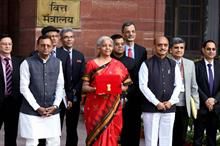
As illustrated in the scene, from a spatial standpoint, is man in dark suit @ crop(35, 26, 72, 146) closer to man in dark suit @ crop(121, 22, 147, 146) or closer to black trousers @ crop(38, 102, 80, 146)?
black trousers @ crop(38, 102, 80, 146)

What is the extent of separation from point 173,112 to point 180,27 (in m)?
7.35

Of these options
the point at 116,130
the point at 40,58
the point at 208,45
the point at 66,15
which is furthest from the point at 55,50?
the point at 66,15

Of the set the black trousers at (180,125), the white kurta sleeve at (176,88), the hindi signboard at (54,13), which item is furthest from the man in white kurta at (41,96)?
the hindi signboard at (54,13)

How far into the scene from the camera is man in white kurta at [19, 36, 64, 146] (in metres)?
7.61

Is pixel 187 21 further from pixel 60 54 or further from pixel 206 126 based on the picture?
pixel 60 54

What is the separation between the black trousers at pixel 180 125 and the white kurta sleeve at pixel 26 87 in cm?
211

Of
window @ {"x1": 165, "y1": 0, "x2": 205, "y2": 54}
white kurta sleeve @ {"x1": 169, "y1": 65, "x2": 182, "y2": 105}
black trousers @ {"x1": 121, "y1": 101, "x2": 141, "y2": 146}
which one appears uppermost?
window @ {"x1": 165, "y1": 0, "x2": 205, "y2": 54}

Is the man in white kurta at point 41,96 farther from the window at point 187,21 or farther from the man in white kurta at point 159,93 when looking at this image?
the window at point 187,21

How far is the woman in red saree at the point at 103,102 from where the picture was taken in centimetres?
789

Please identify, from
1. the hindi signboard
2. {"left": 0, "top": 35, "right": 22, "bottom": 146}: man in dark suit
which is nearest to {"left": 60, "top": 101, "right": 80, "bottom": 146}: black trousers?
{"left": 0, "top": 35, "right": 22, "bottom": 146}: man in dark suit

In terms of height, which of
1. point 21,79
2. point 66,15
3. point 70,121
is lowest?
point 70,121

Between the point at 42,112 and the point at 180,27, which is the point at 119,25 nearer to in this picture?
the point at 180,27

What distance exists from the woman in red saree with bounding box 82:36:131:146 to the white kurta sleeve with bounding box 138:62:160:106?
0.27m

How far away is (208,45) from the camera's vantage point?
8539 millimetres
